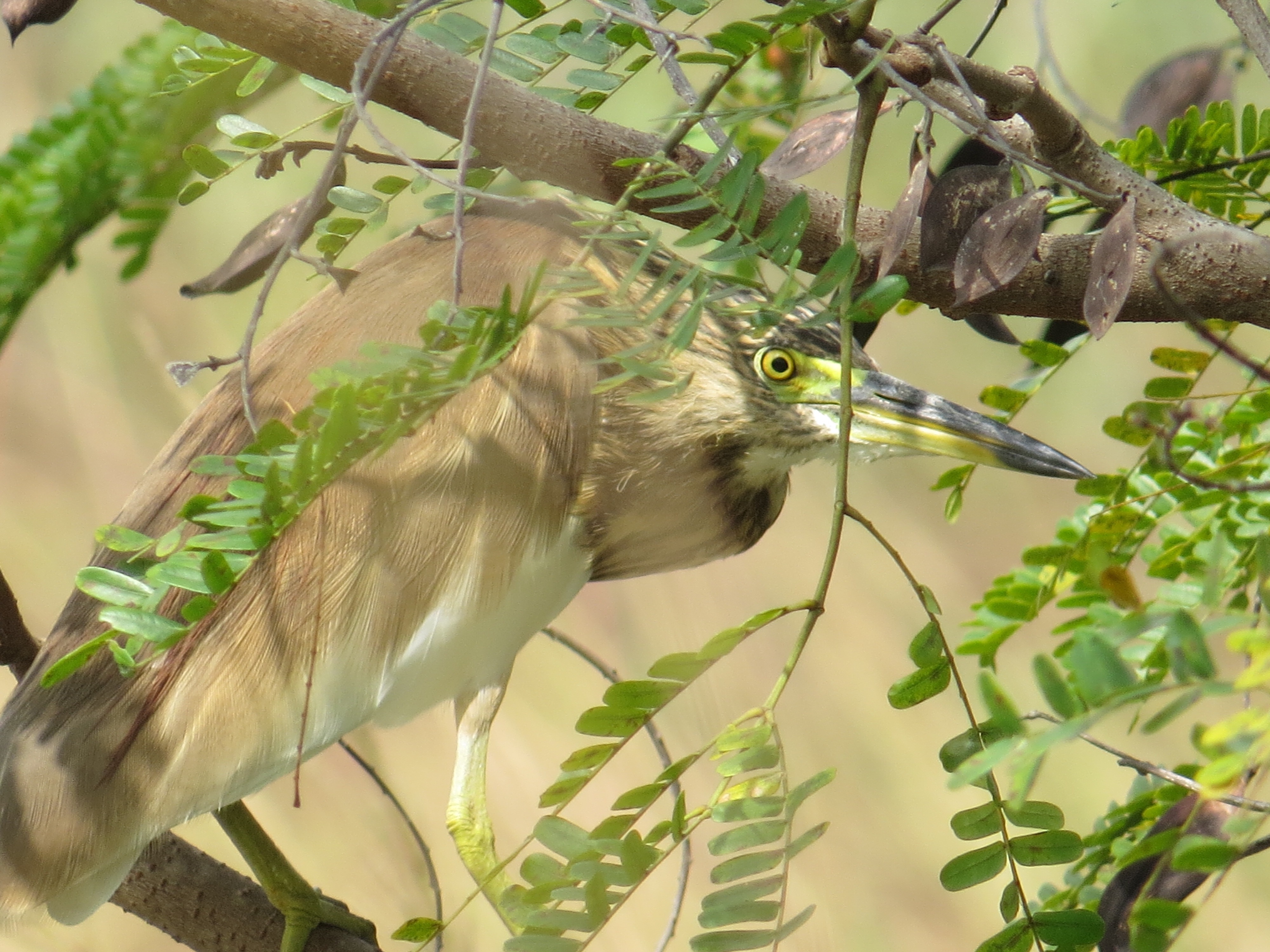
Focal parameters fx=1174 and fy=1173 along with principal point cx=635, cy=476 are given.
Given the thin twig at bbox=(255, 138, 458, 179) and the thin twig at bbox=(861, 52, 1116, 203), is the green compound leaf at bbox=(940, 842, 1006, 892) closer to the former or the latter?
the thin twig at bbox=(861, 52, 1116, 203)

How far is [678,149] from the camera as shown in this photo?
66 cm

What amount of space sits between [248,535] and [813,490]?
1797mm

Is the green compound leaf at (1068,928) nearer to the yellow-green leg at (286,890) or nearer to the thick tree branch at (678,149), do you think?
the thick tree branch at (678,149)

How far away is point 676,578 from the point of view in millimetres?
1588

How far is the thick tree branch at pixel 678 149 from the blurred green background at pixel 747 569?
3.15 ft

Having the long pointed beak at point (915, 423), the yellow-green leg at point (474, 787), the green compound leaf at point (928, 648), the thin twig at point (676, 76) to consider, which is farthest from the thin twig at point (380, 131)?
the yellow-green leg at point (474, 787)

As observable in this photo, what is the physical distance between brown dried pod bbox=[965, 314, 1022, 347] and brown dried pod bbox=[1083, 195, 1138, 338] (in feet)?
0.64

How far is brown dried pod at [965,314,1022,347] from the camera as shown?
0.80 metres

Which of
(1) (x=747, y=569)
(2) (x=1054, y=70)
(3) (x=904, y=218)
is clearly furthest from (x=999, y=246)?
(1) (x=747, y=569)

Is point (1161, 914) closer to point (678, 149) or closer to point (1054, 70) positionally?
point (678, 149)

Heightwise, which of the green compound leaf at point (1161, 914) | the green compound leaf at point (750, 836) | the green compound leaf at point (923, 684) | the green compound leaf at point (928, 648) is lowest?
the green compound leaf at point (750, 836)

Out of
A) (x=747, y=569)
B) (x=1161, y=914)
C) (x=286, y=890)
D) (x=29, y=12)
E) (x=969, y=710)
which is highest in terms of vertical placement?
(x=29, y=12)

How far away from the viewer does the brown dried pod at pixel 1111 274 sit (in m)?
0.58

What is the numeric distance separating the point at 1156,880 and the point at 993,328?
1.24ft
